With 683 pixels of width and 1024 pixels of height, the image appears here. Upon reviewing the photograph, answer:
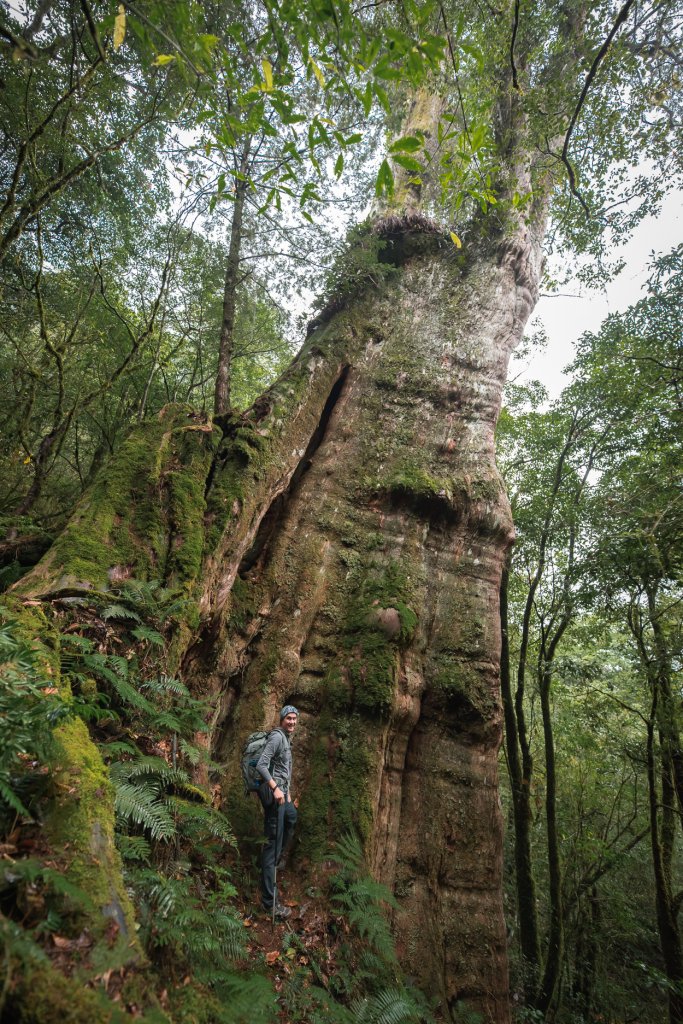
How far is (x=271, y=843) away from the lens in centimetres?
396

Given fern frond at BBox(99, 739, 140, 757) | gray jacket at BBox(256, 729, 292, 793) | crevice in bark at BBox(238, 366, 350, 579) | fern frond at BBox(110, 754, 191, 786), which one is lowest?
fern frond at BBox(110, 754, 191, 786)

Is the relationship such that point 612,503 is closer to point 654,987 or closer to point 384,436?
point 384,436

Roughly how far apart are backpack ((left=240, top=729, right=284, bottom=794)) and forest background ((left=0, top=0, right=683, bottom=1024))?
1.03ft

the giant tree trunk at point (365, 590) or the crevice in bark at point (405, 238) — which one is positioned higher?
the crevice in bark at point (405, 238)

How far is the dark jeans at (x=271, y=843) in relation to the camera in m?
3.82

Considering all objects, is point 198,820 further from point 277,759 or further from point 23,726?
point 23,726

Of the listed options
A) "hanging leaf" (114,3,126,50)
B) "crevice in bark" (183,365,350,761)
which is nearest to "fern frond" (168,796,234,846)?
"crevice in bark" (183,365,350,761)

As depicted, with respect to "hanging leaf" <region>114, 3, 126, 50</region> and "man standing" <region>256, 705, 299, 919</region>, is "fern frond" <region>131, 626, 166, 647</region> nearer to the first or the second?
"man standing" <region>256, 705, 299, 919</region>

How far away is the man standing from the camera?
383cm

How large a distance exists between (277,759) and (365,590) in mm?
1986

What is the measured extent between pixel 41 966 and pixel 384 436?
19.5 feet

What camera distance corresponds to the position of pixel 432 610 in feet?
18.6

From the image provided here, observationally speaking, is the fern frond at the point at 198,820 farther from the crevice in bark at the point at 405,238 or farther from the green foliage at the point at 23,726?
the crevice in bark at the point at 405,238

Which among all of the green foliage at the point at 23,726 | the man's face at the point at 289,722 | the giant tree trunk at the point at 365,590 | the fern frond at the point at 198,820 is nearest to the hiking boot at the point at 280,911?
the giant tree trunk at the point at 365,590
